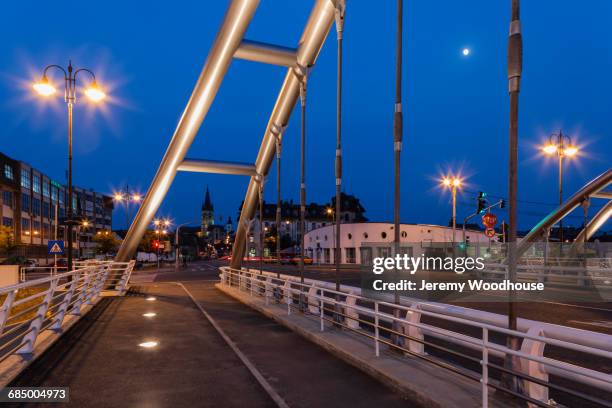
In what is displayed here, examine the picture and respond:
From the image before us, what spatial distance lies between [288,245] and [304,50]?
118 m

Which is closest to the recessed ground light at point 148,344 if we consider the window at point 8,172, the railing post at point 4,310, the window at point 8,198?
the railing post at point 4,310

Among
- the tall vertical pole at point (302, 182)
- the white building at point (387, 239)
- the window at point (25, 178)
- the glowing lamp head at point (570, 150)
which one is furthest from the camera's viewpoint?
the window at point (25, 178)

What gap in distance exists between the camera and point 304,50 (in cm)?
1877

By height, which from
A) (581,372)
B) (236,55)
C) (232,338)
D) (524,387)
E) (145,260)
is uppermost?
(236,55)

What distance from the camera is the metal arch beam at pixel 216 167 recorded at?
24859 mm

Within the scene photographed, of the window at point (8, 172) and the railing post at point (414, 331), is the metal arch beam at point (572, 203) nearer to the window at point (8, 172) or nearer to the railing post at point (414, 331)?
the railing post at point (414, 331)

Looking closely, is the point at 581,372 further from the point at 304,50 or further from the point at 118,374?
the point at 304,50

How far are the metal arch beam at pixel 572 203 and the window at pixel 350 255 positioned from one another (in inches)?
1438

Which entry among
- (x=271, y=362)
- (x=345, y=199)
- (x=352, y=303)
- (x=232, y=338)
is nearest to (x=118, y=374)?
(x=271, y=362)

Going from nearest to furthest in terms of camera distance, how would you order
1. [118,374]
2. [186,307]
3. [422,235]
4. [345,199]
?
[118,374] < [186,307] < [422,235] < [345,199]

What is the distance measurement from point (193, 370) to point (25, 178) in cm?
7862

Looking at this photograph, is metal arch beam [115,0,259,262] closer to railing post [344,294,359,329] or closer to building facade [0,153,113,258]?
railing post [344,294,359,329]

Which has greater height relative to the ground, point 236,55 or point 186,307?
A: point 236,55

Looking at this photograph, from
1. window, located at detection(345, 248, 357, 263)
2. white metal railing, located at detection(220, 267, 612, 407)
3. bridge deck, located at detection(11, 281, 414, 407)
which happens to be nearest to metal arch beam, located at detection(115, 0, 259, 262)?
bridge deck, located at detection(11, 281, 414, 407)
